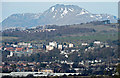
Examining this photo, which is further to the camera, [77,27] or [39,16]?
[39,16]

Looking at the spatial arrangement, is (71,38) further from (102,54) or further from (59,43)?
(102,54)

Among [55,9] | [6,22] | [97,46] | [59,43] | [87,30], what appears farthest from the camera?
[55,9]

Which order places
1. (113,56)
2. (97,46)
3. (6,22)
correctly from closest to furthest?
(113,56)
(97,46)
(6,22)

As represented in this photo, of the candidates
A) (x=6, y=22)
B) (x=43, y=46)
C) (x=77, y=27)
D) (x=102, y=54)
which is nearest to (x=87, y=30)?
(x=77, y=27)

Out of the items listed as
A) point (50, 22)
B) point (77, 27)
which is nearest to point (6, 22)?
point (50, 22)

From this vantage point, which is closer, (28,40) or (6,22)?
(28,40)

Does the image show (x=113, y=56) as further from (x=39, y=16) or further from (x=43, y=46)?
(x=39, y=16)
